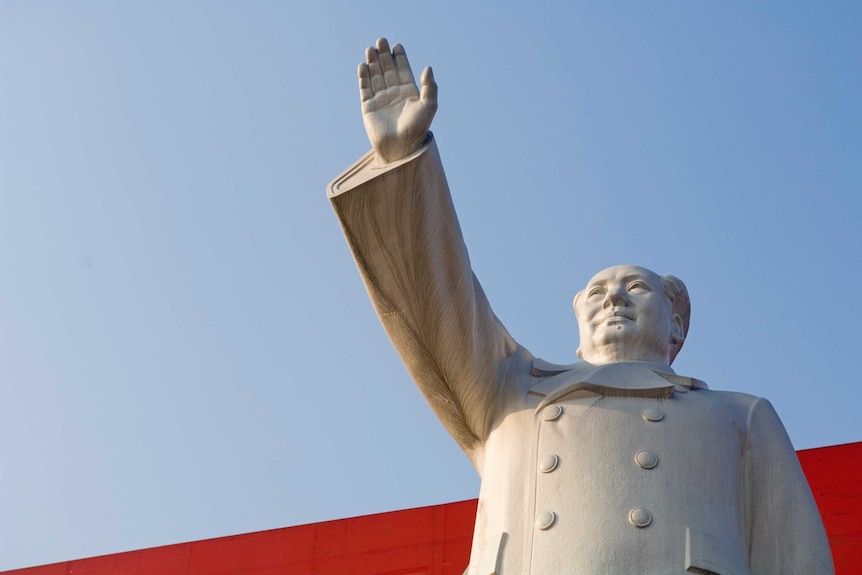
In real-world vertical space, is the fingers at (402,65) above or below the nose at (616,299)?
above

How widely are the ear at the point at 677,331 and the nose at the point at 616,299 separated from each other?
1.04ft

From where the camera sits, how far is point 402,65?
16.2 ft

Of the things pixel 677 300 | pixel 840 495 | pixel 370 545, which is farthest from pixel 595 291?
pixel 370 545

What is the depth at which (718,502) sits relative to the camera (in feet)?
14.6

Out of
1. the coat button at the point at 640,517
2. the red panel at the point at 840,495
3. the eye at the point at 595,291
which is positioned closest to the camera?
the coat button at the point at 640,517

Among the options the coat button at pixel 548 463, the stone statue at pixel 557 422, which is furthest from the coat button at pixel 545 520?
the coat button at pixel 548 463

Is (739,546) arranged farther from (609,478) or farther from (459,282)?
(459,282)

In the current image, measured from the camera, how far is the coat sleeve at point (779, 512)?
4.43 metres

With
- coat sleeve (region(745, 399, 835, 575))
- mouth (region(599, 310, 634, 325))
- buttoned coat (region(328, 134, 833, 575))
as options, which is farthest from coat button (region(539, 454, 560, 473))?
mouth (region(599, 310, 634, 325))

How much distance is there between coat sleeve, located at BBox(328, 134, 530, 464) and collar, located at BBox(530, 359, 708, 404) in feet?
0.65

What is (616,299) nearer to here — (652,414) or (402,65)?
(652,414)

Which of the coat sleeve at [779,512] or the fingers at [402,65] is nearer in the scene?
the coat sleeve at [779,512]

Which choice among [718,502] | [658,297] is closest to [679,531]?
[718,502]

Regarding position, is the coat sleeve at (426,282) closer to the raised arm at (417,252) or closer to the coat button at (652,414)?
the raised arm at (417,252)
